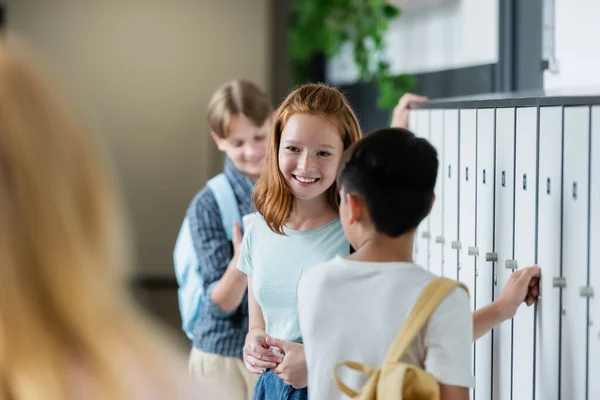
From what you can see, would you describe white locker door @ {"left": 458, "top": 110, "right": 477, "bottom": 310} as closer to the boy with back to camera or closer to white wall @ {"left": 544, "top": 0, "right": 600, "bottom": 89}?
white wall @ {"left": 544, "top": 0, "right": 600, "bottom": 89}

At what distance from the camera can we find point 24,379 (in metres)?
0.94

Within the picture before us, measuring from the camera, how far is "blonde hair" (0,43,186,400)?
939 mm

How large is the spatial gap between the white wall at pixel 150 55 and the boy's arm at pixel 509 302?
549 cm

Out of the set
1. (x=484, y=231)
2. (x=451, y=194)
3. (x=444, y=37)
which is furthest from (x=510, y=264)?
(x=444, y=37)

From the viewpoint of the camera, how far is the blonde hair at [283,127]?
203cm

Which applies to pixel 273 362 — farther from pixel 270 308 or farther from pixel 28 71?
pixel 28 71

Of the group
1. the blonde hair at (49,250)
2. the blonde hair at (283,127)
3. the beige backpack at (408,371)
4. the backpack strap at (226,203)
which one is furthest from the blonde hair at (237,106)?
the blonde hair at (49,250)

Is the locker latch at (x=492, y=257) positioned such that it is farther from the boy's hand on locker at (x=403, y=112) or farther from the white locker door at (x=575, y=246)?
the boy's hand on locker at (x=403, y=112)

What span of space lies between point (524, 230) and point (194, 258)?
119 cm

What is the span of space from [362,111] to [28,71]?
428 cm

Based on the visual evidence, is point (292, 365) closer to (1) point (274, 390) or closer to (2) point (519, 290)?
(1) point (274, 390)

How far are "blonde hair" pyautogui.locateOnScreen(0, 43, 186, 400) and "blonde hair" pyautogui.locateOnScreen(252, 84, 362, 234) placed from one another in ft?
3.53

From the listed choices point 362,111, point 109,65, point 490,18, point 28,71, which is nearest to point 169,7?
point 109,65

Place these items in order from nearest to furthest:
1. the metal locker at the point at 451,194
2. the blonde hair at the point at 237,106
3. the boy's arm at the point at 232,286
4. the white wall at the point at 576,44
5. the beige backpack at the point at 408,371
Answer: the beige backpack at the point at 408,371
the metal locker at the point at 451,194
the white wall at the point at 576,44
the boy's arm at the point at 232,286
the blonde hair at the point at 237,106
